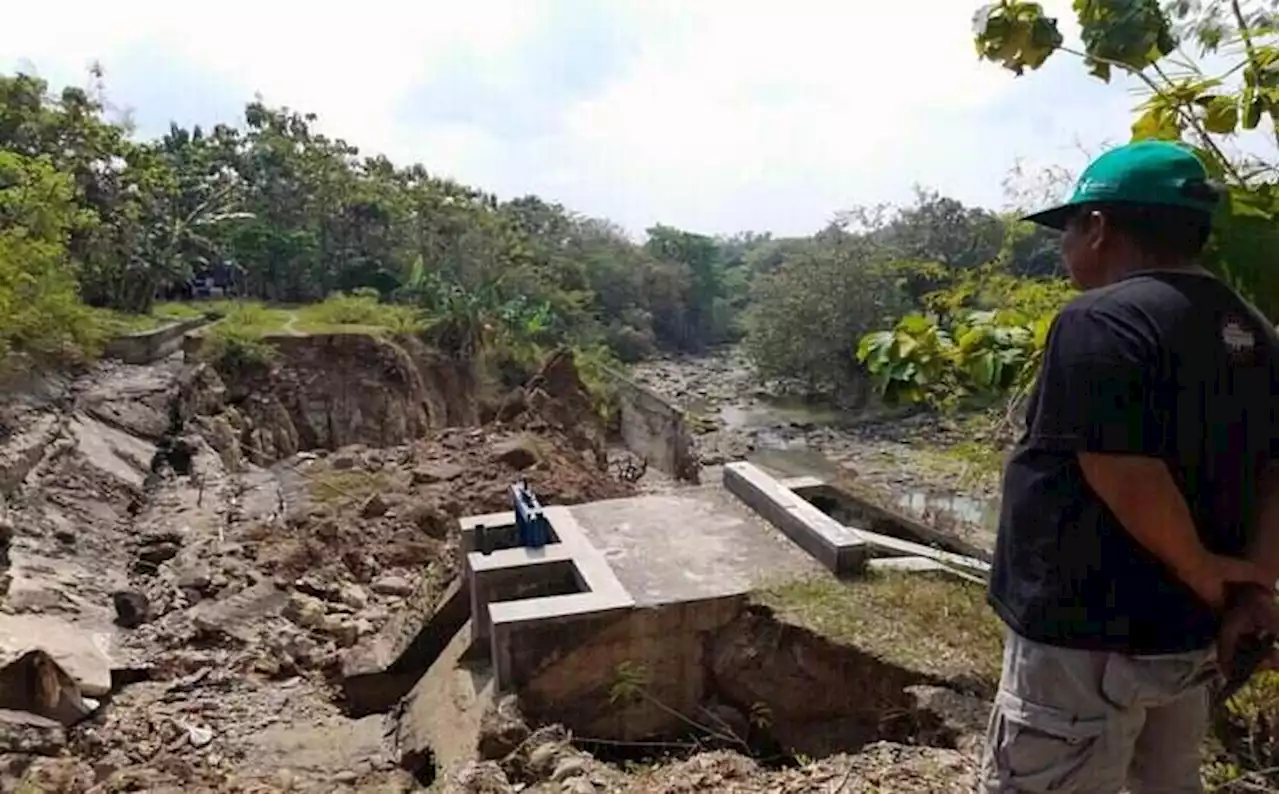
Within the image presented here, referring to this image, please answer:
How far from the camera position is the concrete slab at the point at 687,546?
5.30 m

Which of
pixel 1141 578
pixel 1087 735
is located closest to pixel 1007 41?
pixel 1141 578

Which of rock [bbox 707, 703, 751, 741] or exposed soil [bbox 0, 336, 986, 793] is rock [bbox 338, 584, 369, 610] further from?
rock [bbox 707, 703, 751, 741]

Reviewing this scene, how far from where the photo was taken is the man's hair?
169cm

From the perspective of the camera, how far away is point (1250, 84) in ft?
8.41

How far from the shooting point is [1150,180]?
1666mm

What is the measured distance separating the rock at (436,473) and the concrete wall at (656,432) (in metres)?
9.19

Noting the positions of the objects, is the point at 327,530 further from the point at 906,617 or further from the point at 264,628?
the point at 906,617

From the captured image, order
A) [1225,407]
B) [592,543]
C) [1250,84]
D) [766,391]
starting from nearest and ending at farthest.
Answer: [1225,407] → [1250,84] → [592,543] → [766,391]

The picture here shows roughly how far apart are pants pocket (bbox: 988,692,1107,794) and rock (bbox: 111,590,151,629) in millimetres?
6131

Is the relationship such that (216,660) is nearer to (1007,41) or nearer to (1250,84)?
(1007,41)

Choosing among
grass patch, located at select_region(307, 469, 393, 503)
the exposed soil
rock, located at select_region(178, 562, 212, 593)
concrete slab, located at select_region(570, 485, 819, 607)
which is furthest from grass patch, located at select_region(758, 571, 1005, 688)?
grass patch, located at select_region(307, 469, 393, 503)

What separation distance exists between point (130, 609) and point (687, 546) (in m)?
3.78

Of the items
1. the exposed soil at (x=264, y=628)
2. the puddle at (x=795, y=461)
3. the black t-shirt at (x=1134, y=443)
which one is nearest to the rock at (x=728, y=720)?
the exposed soil at (x=264, y=628)

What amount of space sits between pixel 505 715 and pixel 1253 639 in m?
3.57
